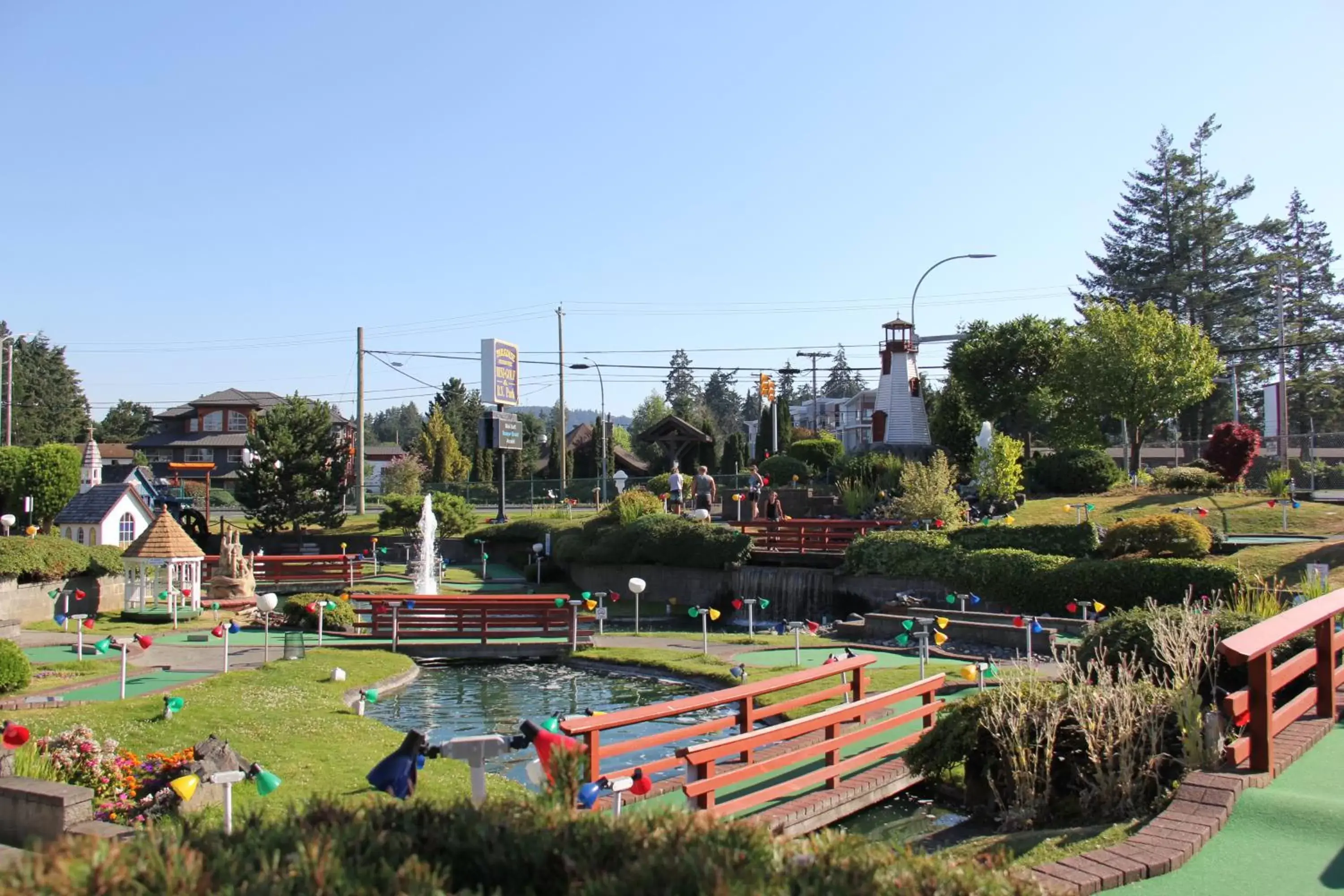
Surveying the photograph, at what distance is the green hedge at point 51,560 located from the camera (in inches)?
936

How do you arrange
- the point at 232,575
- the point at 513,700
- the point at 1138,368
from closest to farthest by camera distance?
the point at 513,700, the point at 232,575, the point at 1138,368

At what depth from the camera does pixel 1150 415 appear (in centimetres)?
4347

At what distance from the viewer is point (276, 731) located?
41.5ft

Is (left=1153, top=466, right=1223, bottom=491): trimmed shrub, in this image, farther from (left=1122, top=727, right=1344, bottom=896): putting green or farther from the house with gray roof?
the house with gray roof

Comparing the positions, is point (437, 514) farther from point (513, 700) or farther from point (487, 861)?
point (487, 861)

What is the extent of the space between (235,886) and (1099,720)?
644 centimetres

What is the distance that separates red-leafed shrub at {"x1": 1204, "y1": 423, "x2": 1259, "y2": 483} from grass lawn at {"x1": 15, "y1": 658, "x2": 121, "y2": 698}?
3140cm

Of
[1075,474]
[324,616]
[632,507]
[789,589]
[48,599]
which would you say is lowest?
[789,589]

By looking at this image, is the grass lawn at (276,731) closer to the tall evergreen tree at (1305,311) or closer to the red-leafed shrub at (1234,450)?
the red-leafed shrub at (1234,450)

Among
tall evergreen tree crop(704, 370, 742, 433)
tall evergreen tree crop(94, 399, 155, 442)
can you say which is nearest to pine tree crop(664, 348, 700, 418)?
tall evergreen tree crop(704, 370, 742, 433)

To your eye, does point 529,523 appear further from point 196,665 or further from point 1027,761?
point 1027,761

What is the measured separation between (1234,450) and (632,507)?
19.5 metres

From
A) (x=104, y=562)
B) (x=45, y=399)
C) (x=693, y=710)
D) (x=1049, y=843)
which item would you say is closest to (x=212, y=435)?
(x=45, y=399)

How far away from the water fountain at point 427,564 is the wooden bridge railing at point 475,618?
969 cm
